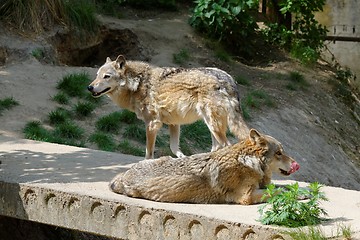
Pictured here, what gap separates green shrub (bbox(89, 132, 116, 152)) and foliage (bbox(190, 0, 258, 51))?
5555mm

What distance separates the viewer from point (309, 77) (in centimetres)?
1694

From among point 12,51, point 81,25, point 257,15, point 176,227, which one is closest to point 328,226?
point 176,227

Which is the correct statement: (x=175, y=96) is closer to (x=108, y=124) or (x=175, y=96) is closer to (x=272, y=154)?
(x=272, y=154)

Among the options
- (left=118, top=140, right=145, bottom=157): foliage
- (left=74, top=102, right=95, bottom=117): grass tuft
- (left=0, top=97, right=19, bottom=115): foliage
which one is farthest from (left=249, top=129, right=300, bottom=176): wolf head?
(left=0, top=97, right=19, bottom=115): foliage

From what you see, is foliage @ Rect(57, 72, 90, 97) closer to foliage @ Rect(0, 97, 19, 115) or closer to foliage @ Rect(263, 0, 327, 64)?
foliage @ Rect(0, 97, 19, 115)

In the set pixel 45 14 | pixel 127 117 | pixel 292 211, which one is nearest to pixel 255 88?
pixel 127 117

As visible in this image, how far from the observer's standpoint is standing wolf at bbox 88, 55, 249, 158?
823 cm

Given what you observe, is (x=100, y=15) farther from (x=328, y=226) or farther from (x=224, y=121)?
(x=328, y=226)

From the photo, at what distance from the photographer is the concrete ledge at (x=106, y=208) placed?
20.4 ft

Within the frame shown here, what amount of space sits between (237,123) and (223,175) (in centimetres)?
150

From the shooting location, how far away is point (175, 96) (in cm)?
863

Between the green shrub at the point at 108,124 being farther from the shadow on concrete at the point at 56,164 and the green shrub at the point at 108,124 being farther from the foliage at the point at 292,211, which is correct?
the foliage at the point at 292,211

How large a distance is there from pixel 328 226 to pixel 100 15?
11538mm

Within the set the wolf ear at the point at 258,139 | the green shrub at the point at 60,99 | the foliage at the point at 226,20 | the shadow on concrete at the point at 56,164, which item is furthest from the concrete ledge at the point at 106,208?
the foliage at the point at 226,20
